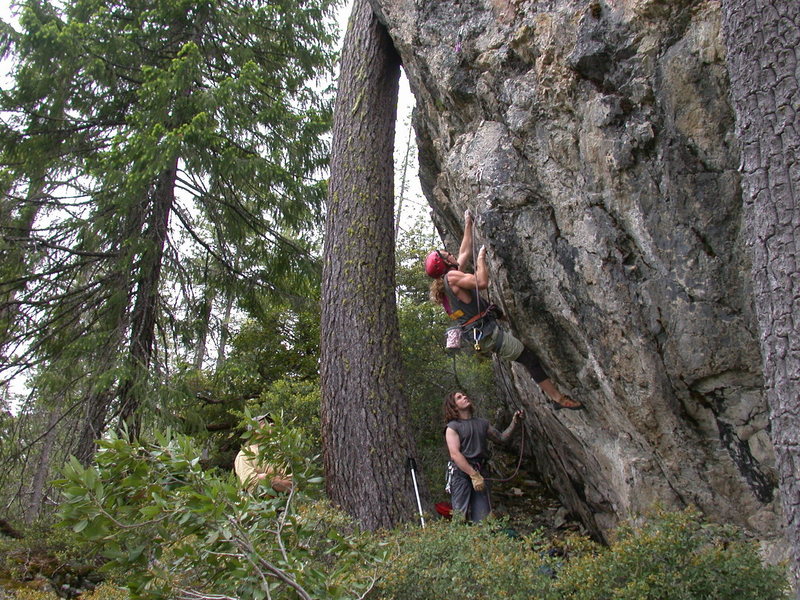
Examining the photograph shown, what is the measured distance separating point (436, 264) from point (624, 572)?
327cm

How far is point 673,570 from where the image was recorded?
11.3ft

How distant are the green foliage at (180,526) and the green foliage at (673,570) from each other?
1.25 metres

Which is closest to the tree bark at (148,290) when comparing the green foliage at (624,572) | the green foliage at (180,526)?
the green foliage at (180,526)

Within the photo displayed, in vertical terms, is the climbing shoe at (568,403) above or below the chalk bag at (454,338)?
below

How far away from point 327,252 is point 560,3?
340 centimetres

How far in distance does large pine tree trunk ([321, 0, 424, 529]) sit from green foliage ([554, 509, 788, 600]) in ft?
8.82

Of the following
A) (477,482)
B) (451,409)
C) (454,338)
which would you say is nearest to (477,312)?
(454,338)

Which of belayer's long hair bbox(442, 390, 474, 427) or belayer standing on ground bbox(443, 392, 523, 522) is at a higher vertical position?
belayer's long hair bbox(442, 390, 474, 427)

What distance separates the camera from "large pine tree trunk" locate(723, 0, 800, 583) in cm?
311

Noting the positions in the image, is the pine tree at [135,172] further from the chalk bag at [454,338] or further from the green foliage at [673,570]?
the green foliage at [673,570]

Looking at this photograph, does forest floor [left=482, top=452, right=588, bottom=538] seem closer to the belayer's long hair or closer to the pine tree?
the belayer's long hair

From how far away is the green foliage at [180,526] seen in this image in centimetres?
324

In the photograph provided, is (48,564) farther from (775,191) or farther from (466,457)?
(775,191)

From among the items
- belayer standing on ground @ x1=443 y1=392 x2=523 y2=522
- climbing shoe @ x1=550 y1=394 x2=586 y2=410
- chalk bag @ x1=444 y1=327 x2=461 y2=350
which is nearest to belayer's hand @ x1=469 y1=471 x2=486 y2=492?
belayer standing on ground @ x1=443 y1=392 x2=523 y2=522
